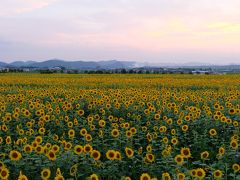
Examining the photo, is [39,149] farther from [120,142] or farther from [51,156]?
[120,142]

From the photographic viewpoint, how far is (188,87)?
19703mm

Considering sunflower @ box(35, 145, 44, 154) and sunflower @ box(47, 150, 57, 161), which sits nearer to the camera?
sunflower @ box(47, 150, 57, 161)

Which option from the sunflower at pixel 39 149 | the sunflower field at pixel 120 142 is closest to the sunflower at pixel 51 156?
the sunflower field at pixel 120 142

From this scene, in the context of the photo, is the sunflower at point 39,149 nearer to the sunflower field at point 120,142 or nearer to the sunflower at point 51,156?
the sunflower field at point 120,142

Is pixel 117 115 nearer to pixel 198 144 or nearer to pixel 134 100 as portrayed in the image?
pixel 134 100

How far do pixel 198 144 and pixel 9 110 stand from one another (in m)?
4.56

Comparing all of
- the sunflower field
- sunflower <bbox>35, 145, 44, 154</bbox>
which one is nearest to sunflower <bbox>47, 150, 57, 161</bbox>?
the sunflower field

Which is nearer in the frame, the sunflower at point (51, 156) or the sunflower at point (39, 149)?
the sunflower at point (51, 156)

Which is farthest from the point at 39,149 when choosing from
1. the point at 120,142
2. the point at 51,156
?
the point at 120,142

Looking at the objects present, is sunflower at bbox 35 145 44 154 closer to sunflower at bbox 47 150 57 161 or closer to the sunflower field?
the sunflower field

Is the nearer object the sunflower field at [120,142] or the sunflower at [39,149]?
the sunflower field at [120,142]

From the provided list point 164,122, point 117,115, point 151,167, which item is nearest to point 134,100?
point 117,115

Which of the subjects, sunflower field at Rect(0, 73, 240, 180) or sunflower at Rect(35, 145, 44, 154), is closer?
sunflower field at Rect(0, 73, 240, 180)

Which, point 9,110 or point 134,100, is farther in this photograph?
point 134,100
